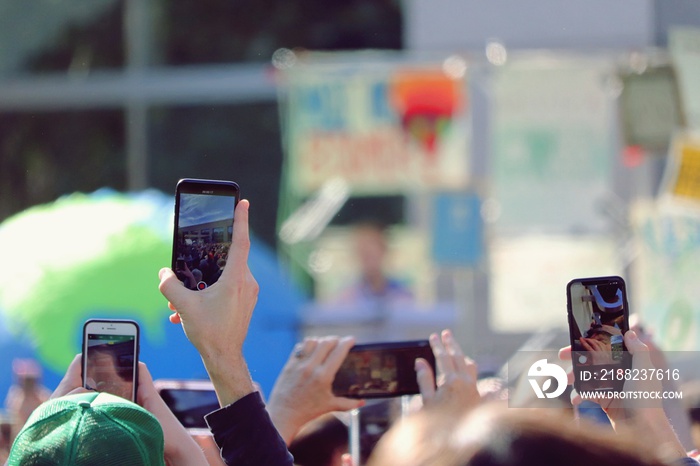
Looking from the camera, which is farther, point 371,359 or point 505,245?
point 505,245

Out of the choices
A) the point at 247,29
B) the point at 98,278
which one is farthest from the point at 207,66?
the point at 98,278

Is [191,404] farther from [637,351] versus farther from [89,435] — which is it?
[637,351]

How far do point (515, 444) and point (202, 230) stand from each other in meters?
0.81

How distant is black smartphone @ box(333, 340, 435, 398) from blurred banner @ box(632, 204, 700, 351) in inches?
115

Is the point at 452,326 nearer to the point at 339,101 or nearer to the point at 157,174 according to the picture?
the point at 339,101

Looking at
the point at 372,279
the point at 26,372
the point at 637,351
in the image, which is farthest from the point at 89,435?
the point at 372,279

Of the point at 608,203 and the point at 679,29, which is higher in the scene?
the point at 679,29

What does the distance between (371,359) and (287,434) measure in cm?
23

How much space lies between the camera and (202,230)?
5.70 feet

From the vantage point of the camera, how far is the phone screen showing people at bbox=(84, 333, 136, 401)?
1.75 m

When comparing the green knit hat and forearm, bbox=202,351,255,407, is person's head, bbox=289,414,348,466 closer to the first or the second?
forearm, bbox=202,351,255,407

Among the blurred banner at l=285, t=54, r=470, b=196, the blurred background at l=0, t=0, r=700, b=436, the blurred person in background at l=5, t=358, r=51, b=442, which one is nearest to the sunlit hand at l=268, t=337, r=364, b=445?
the blurred person in background at l=5, t=358, r=51, b=442

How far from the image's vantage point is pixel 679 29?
5527mm

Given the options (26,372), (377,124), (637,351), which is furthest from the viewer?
(377,124)
